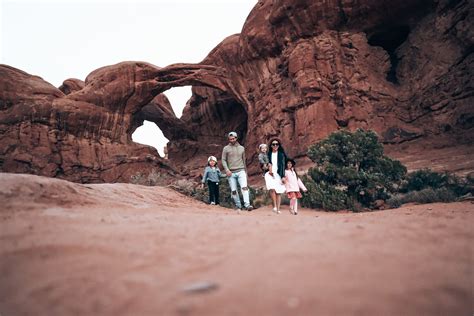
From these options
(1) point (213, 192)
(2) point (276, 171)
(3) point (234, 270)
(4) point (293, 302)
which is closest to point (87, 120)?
(1) point (213, 192)

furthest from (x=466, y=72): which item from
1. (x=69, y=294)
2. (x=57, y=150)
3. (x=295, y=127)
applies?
(x=57, y=150)

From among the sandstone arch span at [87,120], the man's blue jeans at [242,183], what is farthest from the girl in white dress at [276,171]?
the sandstone arch span at [87,120]

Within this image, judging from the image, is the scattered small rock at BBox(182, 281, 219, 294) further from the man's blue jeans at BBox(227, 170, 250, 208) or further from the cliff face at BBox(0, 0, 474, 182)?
the cliff face at BBox(0, 0, 474, 182)

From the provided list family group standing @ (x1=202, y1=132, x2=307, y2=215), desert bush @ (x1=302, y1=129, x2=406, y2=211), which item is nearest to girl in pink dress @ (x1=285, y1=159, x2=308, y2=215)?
family group standing @ (x1=202, y1=132, x2=307, y2=215)

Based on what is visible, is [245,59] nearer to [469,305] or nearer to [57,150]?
[57,150]

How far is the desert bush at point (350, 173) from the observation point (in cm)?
736

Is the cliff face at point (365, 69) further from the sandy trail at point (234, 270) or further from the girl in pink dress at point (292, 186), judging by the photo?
the sandy trail at point (234, 270)

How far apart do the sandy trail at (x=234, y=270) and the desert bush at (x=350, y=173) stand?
508 cm

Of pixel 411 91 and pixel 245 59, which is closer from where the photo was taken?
pixel 411 91

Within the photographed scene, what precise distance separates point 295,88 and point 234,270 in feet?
48.8

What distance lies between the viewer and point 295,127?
14.9 m

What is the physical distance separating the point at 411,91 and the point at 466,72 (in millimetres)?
2246

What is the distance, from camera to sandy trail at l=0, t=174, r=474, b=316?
1.09 m

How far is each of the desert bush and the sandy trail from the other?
5076mm
